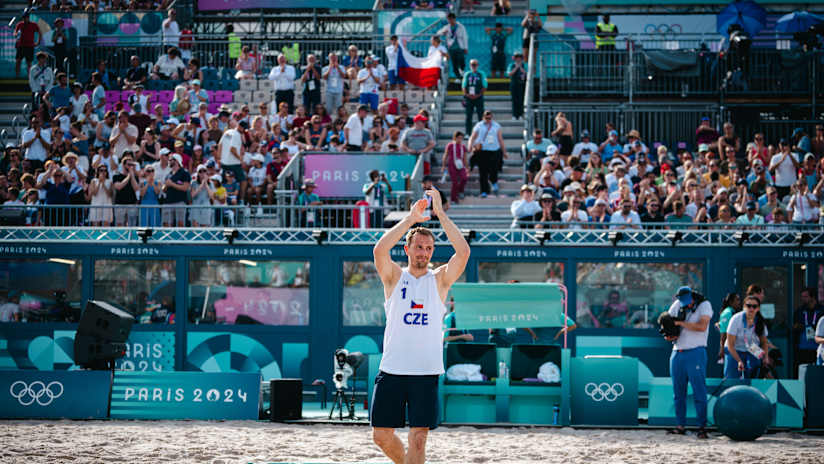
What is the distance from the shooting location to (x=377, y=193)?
704 inches

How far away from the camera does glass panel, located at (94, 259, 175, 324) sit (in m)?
17.3

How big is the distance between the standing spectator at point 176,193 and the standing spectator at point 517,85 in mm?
7010

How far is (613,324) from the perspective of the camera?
1680 cm

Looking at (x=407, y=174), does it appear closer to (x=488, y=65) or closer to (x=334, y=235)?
(x=334, y=235)

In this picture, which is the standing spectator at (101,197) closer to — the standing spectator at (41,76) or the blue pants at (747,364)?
the standing spectator at (41,76)

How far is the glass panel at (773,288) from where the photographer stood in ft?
54.9

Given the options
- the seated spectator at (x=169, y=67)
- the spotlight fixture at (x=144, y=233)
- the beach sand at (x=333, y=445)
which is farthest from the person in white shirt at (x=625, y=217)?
the seated spectator at (x=169, y=67)

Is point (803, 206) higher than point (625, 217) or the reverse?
higher

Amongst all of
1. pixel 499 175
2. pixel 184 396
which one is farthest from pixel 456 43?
pixel 184 396

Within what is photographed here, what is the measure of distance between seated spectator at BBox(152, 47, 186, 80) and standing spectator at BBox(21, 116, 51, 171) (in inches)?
152

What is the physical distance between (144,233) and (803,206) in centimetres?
1019

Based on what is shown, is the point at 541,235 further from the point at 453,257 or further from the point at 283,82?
the point at 453,257

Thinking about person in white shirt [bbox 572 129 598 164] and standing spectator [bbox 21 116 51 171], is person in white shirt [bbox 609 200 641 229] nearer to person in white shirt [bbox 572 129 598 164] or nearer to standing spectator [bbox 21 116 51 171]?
person in white shirt [bbox 572 129 598 164]

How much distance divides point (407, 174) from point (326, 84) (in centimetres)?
459
